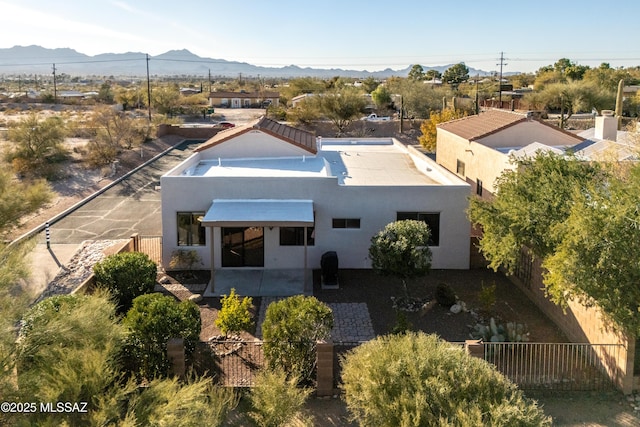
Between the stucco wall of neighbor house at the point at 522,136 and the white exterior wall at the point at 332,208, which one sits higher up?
the stucco wall of neighbor house at the point at 522,136

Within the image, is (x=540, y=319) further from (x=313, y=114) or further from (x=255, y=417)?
(x=313, y=114)

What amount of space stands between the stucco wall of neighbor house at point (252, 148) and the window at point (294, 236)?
21.5 feet

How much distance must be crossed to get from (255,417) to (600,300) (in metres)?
7.54

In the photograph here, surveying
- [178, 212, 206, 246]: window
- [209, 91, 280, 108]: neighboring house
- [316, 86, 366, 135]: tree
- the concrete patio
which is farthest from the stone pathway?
[209, 91, 280, 108]: neighboring house

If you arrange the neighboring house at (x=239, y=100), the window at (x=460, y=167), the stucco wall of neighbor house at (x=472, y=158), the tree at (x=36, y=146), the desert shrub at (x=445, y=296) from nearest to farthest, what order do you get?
the desert shrub at (x=445, y=296) → the stucco wall of neighbor house at (x=472, y=158) → the window at (x=460, y=167) → the tree at (x=36, y=146) → the neighboring house at (x=239, y=100)

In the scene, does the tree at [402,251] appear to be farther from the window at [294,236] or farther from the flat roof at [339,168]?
the flat roof at [339,168]

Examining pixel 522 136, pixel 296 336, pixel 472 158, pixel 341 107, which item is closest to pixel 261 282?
pixel 296 336

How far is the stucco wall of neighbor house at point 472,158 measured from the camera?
81.3ft

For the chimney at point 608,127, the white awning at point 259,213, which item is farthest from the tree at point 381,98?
the white awning at point 259,213

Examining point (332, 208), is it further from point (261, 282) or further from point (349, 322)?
point (349, 322)

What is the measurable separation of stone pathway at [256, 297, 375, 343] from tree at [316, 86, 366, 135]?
44.9 metres

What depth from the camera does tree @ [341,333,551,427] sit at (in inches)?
322

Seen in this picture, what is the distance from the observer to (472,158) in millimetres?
28297

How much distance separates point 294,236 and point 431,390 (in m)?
12.6
